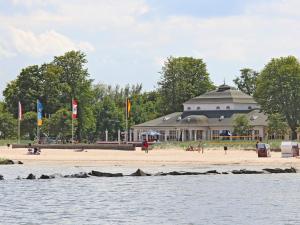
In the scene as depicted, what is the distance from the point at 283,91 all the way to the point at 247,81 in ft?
148

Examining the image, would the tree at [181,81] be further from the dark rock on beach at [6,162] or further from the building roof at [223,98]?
the dark rock on beach at [6,162]

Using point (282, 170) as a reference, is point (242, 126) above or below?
above

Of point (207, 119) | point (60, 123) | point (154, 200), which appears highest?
point (207, 119)

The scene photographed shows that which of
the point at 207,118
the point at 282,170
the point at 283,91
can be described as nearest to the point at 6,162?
the point at 282,170

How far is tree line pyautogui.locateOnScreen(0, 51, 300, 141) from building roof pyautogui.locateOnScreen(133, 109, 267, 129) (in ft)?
11.4

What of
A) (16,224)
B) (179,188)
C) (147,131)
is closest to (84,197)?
(179,188)

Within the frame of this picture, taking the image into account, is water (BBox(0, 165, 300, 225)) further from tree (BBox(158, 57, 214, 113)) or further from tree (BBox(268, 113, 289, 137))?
tree (BBox(158, 57, 214, 113))

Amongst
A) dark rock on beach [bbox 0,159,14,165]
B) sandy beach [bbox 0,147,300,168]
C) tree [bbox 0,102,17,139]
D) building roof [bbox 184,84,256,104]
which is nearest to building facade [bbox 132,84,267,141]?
building roof [bbox 184,84,256,104]

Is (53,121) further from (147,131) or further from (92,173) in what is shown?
(92,173)

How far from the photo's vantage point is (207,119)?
137m

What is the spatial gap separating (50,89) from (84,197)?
9145 centimetres

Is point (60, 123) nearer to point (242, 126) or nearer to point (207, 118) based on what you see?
point (207, 118)

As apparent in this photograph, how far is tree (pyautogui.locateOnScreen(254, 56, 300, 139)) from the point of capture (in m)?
125

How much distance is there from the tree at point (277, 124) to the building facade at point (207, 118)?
723 cm
